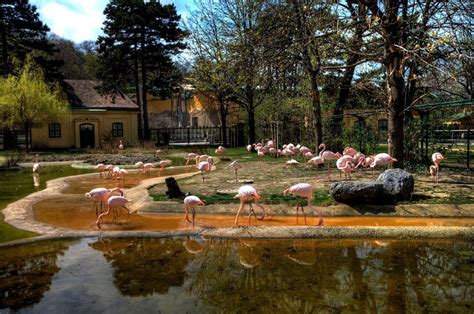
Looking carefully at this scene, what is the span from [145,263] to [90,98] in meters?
33.7

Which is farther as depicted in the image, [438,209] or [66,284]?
[438,209]

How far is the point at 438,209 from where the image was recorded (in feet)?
28.6

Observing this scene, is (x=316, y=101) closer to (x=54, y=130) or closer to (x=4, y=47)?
(x=54, y=130)

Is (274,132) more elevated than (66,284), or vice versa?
(274,132)

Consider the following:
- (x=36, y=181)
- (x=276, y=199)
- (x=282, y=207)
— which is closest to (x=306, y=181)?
(x=276, y=199)

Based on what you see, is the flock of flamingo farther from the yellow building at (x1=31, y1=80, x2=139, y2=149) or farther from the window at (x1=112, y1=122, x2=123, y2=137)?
the window at (x1=112, y1=122, x2=123, y2=137)

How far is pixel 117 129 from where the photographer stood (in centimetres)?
3753

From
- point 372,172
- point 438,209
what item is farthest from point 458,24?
point 372,172

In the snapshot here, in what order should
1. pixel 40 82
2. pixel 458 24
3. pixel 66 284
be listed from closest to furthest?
pixel 66 284 → pixel 458 24 → pixel 40 82

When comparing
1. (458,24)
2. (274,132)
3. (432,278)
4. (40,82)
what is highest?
(40,82)

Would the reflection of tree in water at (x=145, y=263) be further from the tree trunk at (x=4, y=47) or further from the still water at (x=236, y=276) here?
Answer: the tree trunk at (x=4, y=47)

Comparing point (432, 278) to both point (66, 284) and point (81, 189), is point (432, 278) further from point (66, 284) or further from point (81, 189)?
point (81, 189)

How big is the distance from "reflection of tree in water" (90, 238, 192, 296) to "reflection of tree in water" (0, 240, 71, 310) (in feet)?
2.29

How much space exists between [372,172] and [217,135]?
2517 centimetres
